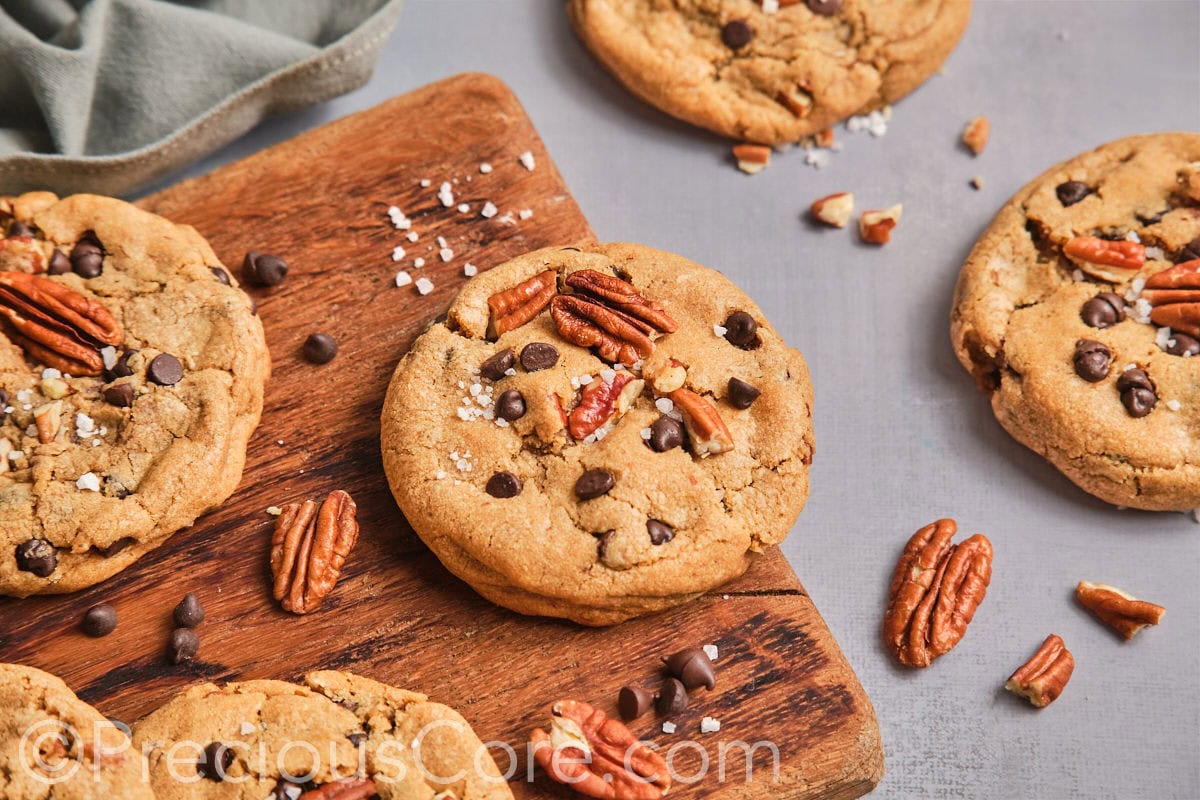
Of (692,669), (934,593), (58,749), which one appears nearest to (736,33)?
(934,593)

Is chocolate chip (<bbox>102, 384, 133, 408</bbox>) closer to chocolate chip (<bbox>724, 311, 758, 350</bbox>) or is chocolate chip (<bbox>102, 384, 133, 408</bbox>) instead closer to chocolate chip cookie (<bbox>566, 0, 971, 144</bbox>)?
chocolate chip (<bbox>724, 311, 758, 350</bbox>)

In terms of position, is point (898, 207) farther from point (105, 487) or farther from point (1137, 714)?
point (105, 487)

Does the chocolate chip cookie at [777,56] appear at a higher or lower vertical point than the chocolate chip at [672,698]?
higher

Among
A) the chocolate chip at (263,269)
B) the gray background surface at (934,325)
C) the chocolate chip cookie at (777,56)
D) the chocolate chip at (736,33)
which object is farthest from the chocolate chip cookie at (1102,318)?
the chocolate chip at (263,269)

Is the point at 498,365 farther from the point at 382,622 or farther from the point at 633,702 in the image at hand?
the point at 633,702

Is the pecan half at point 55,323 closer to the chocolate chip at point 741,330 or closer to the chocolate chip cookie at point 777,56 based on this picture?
the chocolate chip at point 741,330

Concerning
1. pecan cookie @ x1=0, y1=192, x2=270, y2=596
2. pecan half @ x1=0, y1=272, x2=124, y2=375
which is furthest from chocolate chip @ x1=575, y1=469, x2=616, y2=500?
pecan half @ x1=0, y1=272, x2=124, y2=375

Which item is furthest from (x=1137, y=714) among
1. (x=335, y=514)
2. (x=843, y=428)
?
(x=335, y=514)
